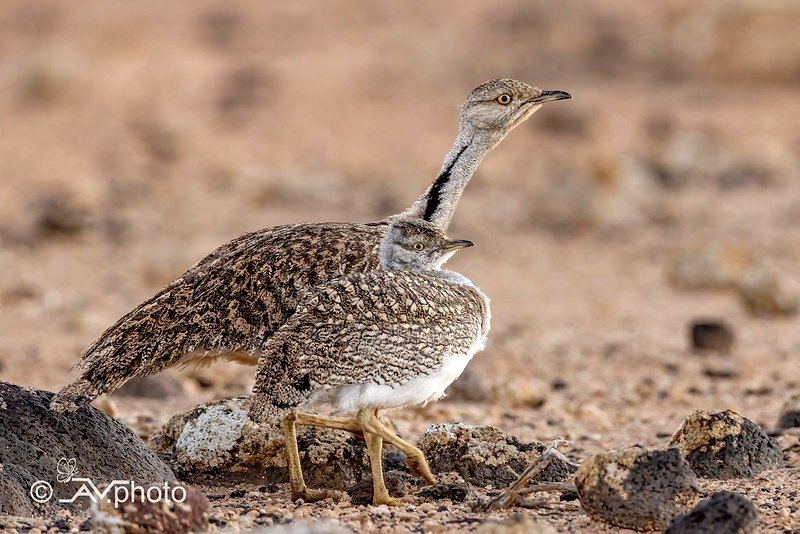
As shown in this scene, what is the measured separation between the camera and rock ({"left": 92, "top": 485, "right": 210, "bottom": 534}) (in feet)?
12.8

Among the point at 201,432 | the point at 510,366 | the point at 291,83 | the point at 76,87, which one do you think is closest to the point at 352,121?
the point at 291,83

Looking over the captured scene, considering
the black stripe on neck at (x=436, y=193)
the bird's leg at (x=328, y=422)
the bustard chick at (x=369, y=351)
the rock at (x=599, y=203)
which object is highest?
the rock at (x=599, y=203)

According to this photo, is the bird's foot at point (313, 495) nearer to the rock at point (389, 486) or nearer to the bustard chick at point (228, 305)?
the rock at point (389, 486)

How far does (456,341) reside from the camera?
461 cm

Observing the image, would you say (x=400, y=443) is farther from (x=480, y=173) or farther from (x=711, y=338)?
(x=480, y=173)

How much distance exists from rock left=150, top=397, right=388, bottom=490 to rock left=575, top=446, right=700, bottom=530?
3.63ft

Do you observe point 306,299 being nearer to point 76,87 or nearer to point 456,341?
Result: point 456,341

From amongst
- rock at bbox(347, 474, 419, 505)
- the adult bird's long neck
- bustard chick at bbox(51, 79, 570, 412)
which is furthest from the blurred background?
bustard chick at bbox(51, 79, 570, 412)

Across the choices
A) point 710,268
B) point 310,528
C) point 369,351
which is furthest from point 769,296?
point 310,528

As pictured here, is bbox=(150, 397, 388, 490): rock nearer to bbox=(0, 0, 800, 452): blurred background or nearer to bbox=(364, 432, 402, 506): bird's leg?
bbox=(364, 432, 402, 506): bird's leg

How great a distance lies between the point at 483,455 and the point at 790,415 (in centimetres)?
200

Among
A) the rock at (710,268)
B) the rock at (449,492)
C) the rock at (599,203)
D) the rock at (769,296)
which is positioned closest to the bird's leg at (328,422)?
the rock at (449,492)

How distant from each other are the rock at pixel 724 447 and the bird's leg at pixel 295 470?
1480 mm

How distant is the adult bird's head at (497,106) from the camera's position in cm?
623
